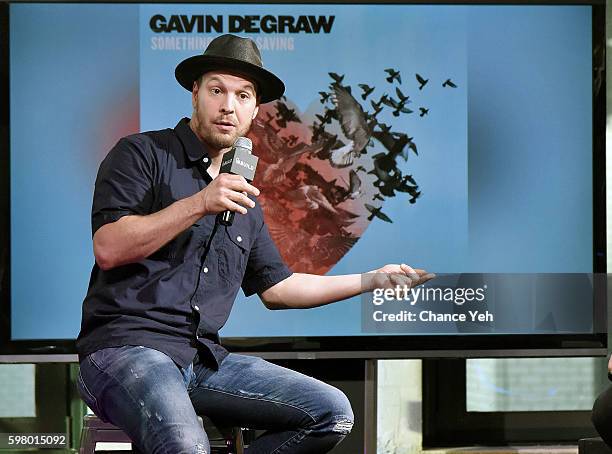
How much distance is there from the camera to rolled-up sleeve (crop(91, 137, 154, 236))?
2598 millimetres

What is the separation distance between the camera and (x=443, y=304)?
3795 mm

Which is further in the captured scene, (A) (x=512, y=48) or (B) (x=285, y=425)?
(A) (x=512, y=48)

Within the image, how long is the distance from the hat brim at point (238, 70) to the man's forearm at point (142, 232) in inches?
23.0

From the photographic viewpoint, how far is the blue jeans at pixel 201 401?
238 cm

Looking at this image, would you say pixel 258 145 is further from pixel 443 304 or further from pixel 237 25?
pixel 443 304

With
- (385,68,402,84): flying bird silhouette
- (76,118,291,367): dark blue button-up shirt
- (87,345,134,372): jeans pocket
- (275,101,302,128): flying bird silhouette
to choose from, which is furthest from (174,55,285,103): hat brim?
(87,345,134,372): jeans pocket

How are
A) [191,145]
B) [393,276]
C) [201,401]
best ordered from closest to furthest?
[201,401] → [191,145] → [393,276]

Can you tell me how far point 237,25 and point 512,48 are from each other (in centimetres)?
105

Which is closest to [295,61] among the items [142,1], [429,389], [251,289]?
[142,1]

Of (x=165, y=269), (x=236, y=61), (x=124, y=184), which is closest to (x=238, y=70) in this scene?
(x=236, y=61)

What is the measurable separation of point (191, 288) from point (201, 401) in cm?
31

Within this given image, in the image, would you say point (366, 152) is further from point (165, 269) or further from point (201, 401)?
point (201, 401)

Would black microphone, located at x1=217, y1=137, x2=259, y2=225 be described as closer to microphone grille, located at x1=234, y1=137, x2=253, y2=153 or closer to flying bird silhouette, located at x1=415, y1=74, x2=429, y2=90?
microphone grille, located at x1=234, y1=137, x2=253, y2=153

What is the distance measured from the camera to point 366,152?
3.79 m
